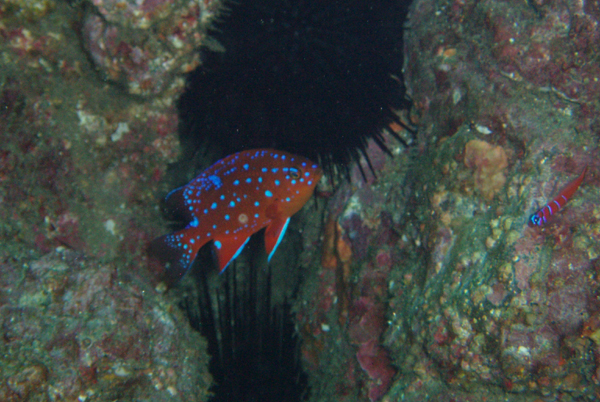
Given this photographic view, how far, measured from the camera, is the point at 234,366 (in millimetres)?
3434

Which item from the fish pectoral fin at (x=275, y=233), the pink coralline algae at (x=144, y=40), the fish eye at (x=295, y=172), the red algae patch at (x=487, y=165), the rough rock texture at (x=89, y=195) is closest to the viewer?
the rough rock texture at (x=89, y=195)

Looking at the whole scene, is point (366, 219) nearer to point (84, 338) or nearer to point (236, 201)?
point (236, 201)

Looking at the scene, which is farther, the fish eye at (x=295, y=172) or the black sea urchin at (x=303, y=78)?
the black sea urchin at (x=303, y=78)

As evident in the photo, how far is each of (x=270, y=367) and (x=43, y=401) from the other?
6.22 feet

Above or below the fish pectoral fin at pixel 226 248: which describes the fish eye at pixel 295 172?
above

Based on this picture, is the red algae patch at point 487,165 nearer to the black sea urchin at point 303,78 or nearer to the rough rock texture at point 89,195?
the black sea urchin at point 303,78

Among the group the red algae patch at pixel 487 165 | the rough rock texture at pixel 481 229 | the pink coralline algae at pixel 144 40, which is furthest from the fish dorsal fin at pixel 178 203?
the red algae patch at pixel 487 165

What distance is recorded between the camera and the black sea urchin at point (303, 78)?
3096 mm

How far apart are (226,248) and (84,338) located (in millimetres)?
1201

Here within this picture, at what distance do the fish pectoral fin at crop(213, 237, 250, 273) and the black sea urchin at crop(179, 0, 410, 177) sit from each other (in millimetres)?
925

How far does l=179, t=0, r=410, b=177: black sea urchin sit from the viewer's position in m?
3.10

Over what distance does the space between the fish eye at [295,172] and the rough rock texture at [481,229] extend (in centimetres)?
84

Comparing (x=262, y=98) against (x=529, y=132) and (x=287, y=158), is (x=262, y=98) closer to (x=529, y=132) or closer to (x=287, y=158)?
(x=287, y=158)

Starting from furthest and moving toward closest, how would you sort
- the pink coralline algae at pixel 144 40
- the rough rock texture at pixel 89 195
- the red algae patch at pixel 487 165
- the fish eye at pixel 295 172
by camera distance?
the pink coralline algae at pixel 144 40 → the fish eye at pixel 295 172 → the red algae patch at pixel 487 165 → the rough rock texture at pixel 89 195
